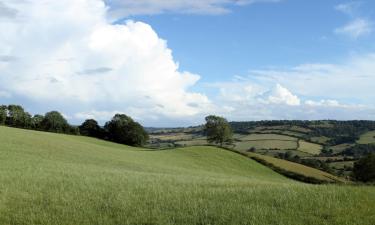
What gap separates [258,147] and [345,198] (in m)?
143

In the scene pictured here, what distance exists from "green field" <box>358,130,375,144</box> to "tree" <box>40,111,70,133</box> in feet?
357

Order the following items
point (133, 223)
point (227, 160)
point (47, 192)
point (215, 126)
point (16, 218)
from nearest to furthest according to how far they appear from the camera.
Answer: point (133, 223)
point (16, 218)
point (47, 192)
point (227, 160)
point (215, 126)

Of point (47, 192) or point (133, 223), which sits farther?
point (47, 192)

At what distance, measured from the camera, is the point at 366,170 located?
94.4m

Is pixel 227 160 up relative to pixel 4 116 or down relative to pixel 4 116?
down

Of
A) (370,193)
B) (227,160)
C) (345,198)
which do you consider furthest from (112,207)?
(227,160)

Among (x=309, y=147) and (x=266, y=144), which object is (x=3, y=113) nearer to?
(x=266, y=144)

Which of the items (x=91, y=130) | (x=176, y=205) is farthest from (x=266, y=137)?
(x=176, y=205)

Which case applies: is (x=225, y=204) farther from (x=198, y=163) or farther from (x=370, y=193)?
(x=198, y=163)

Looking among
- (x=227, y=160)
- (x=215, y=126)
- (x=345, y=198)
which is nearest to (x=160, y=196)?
(x=345, y=198)

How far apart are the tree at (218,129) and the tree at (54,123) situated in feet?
154

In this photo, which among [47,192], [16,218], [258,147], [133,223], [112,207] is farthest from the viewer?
[258,147]

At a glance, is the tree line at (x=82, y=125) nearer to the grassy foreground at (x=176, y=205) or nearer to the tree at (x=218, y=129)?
the tree at (x=218, y=129)

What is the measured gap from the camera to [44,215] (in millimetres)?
13781
